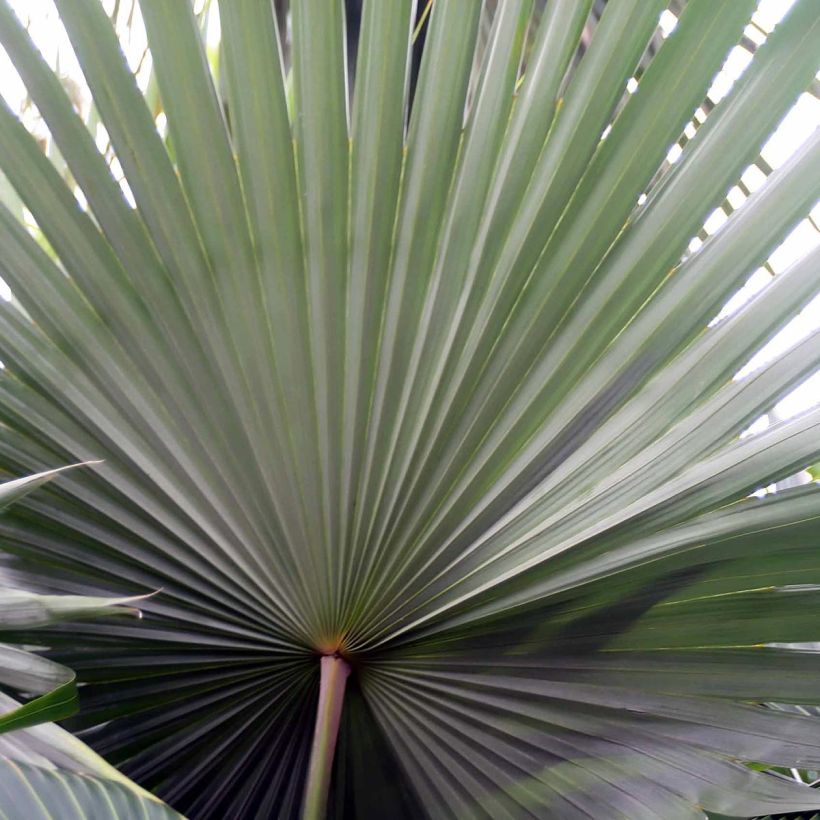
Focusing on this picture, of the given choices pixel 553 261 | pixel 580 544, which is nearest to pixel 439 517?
pixel 580 544

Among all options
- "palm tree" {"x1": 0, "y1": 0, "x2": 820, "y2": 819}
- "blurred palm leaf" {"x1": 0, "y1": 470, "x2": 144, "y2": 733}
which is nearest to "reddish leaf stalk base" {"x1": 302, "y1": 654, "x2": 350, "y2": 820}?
"palm tree" {"x1": 0, "y1": 0, "x2": 820, "y2": 819}

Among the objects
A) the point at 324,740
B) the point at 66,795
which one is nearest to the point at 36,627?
the point at 66,795

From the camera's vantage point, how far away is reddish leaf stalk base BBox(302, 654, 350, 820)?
688mm

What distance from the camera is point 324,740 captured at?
2.32ft

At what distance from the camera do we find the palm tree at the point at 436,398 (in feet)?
2.14

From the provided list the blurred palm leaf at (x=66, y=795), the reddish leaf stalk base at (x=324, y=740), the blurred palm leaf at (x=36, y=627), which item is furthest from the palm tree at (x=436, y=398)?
the blurred palm leaf at (x=66, y=795)

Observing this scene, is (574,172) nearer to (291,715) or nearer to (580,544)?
(580,544)

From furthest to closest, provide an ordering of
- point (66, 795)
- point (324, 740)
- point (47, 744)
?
point (324, 740)
point (47, 744)
point (66, 795)

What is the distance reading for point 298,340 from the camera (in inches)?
29.0

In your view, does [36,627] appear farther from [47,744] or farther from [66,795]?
[66,795]

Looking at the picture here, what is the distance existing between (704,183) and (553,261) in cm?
14

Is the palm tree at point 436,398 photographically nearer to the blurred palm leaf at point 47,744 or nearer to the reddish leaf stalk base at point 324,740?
the reddish leaf stalk base at point 324,740

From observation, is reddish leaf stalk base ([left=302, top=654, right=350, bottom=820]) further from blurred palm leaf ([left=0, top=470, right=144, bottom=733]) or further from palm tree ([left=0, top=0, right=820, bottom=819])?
blurred palm leaf ([left=0, top=470, right=144, bottom=733])

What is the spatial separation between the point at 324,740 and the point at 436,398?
12.6 inches
